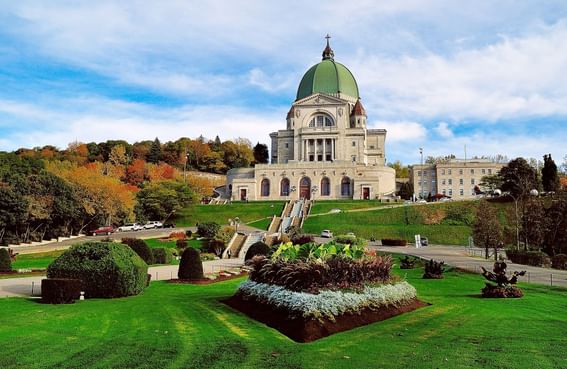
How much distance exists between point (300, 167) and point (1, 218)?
171 ft

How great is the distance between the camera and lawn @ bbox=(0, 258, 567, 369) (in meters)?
9.30

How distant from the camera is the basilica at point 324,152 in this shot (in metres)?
→ 89.4

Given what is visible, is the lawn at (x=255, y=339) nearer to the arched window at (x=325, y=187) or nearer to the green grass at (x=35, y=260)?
the green grass at (x=35, y=260)

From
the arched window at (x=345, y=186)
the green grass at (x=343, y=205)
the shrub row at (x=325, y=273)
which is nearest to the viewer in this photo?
the shrub row at (x=325, y=273)

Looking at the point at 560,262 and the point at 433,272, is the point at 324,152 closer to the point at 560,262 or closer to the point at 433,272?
the point at 560,262

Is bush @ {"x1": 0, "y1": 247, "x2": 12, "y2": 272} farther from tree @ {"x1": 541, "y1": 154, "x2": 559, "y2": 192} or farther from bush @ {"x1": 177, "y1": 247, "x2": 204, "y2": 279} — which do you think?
tree @ {"x1": 541, "y1": 154, "x2": 559, "y2": 192}

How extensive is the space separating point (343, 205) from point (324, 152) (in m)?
23.5

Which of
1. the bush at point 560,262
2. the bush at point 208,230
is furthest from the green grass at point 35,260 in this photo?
the bush at point 560,262

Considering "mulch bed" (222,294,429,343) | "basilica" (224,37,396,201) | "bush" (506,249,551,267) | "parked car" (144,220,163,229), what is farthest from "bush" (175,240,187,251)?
"basilica" (224,37,396,201)

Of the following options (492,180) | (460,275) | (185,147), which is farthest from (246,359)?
(185,147)

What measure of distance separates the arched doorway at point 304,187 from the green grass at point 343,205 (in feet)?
24.8

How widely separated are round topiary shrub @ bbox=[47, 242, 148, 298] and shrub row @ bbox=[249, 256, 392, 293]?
6.00 m

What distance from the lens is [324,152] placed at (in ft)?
329

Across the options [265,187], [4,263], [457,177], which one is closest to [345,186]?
[265,187]
